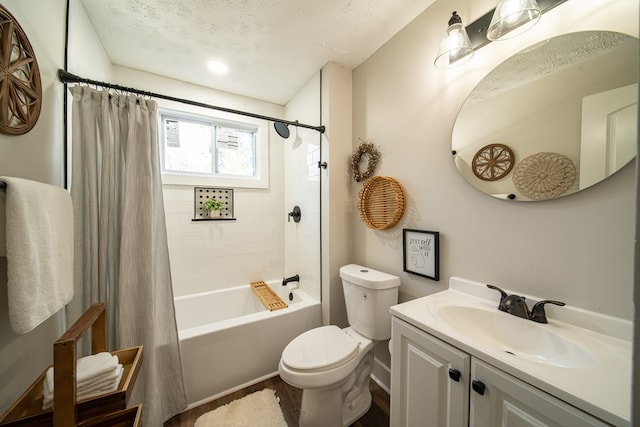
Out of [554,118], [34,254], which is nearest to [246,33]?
[34,254]

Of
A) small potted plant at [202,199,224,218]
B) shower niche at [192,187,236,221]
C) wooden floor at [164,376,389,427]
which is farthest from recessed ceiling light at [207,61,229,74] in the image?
wooden floor at [164,376,389,427]

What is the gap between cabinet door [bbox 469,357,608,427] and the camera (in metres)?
0.54

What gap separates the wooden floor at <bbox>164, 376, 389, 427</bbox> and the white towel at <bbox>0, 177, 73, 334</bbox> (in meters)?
1.12

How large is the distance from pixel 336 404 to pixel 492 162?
1.54m

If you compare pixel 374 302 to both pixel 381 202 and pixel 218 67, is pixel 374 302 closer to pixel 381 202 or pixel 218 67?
pixel 381 202

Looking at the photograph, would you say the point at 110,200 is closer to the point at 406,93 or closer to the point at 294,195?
the point at 294,195

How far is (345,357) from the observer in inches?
48.2

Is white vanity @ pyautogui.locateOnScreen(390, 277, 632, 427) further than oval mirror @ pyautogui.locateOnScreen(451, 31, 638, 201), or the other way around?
oval mirror @ pyautogui.locateOnScreen(451, 31, 638, 201)

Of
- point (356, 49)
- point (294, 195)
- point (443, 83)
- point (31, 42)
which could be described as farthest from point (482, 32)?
point (31, 42)

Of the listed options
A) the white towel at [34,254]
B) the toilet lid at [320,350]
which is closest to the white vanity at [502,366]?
the toilet lid at [320,350]

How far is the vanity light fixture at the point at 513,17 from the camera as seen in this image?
808 millimetres

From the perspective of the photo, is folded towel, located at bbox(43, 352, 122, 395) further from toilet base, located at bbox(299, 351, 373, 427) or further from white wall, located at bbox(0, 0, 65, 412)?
toilet base, located at bbox(299, 351, 373, 427)

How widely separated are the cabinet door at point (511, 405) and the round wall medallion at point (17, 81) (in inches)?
70.5

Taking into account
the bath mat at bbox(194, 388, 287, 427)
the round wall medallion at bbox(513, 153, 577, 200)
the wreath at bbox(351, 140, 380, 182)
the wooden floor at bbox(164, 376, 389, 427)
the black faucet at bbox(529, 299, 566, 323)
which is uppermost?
the wreath at bbox(351, 140, 380, 182)
